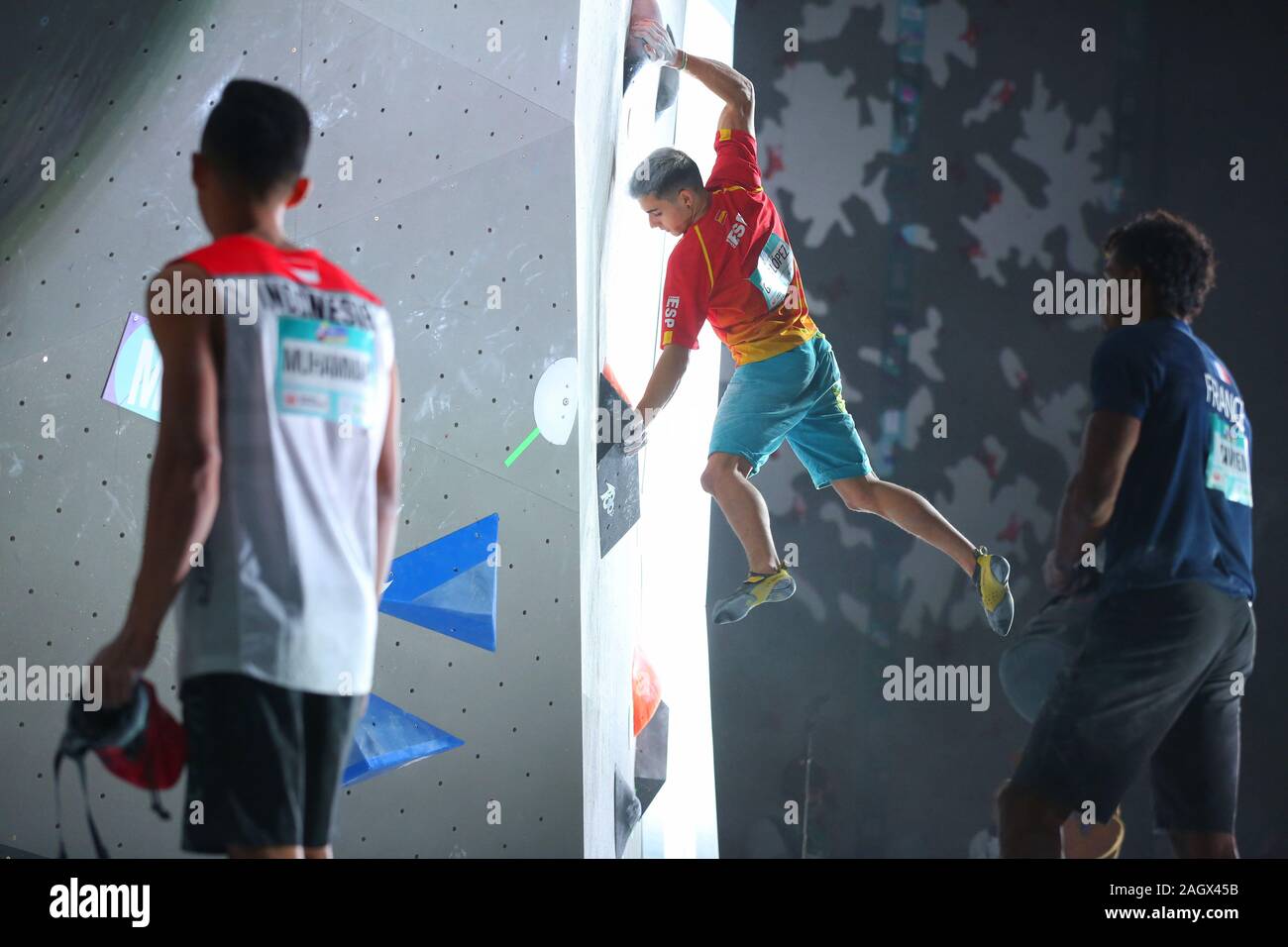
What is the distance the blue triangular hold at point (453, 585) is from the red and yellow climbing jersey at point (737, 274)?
2.37 feet

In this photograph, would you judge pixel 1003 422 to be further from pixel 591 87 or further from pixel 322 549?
pixel 322 549

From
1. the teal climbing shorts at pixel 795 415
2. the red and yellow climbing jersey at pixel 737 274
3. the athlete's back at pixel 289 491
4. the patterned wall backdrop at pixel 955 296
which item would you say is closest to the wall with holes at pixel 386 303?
the red and yellow climbing jersey at pixel 737 274

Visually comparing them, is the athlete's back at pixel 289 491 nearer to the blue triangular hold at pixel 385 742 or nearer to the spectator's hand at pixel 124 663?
the spectator's hand at pixel 124 663

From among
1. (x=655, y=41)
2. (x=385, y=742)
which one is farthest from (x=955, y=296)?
(x=385, y=742)

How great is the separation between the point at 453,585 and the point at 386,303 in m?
0.74

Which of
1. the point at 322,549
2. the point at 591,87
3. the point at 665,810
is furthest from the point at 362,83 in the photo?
the point at 665,810

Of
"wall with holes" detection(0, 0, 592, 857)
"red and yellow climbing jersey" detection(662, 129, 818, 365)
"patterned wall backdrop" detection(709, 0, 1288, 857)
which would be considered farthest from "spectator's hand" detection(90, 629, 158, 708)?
"patterned wall backdrop" detection(709, 0, 1288, 857)

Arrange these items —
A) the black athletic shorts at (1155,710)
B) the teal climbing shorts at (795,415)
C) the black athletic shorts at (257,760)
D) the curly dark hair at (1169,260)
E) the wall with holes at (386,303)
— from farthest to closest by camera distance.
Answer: the teal climbing shorts at (795,415)
the wall with holes at (386,303)
the curly dark hair at (1169,260)
the black athletic shorts at (1155,710)
the black athletic shorts at (257,760)

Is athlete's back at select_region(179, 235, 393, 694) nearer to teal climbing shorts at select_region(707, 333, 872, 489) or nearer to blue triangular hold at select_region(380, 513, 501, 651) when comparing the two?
blue triangular hold at select_region(380, 513, 501, 651)

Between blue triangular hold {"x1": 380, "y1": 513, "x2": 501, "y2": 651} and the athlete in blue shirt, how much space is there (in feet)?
4.48

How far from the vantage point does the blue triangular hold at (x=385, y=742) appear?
121 inches

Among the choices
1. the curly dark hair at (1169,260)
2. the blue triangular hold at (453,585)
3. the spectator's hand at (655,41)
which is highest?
the spectator's hand at (655,41)

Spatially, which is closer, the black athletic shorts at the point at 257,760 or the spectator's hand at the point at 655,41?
the black athletic shorts at the point at 257,760

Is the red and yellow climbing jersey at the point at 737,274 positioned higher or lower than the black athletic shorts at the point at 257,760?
higher
